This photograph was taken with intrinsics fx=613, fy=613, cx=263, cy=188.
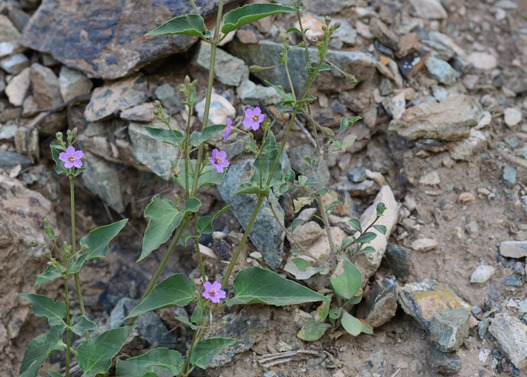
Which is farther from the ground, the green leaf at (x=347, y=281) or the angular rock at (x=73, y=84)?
the angular rock at (x=73, y=84)

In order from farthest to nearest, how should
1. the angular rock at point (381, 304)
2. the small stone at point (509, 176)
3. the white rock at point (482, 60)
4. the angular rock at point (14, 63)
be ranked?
the white rock at point (482, 60) < the angular rock at point (14, 63) < the small stone at point (509, 176) < the angular rock at point (381, 304)

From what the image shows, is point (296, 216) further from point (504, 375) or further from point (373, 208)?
point (504, 375)

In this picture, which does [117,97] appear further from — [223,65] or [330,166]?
[330,166]

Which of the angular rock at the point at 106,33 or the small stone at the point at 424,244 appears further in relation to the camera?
the angular rock at the point at 106,33

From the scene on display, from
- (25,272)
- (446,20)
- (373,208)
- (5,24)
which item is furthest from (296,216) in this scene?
(5,24)

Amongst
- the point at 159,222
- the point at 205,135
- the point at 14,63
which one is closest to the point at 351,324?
the point at 159,222

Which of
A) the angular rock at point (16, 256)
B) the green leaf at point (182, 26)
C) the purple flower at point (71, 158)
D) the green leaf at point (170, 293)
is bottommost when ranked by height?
the angular rock at point (16, 256)

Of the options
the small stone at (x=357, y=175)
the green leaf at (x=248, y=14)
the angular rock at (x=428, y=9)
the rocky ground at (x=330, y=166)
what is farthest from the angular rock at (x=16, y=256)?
the angular rock at (x=428, y=9)

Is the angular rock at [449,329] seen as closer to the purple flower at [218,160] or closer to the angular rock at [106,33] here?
the purple flower at [218,160]

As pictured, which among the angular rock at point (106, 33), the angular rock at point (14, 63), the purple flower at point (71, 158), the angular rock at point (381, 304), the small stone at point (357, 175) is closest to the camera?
the purple flower at point (71, 158)
